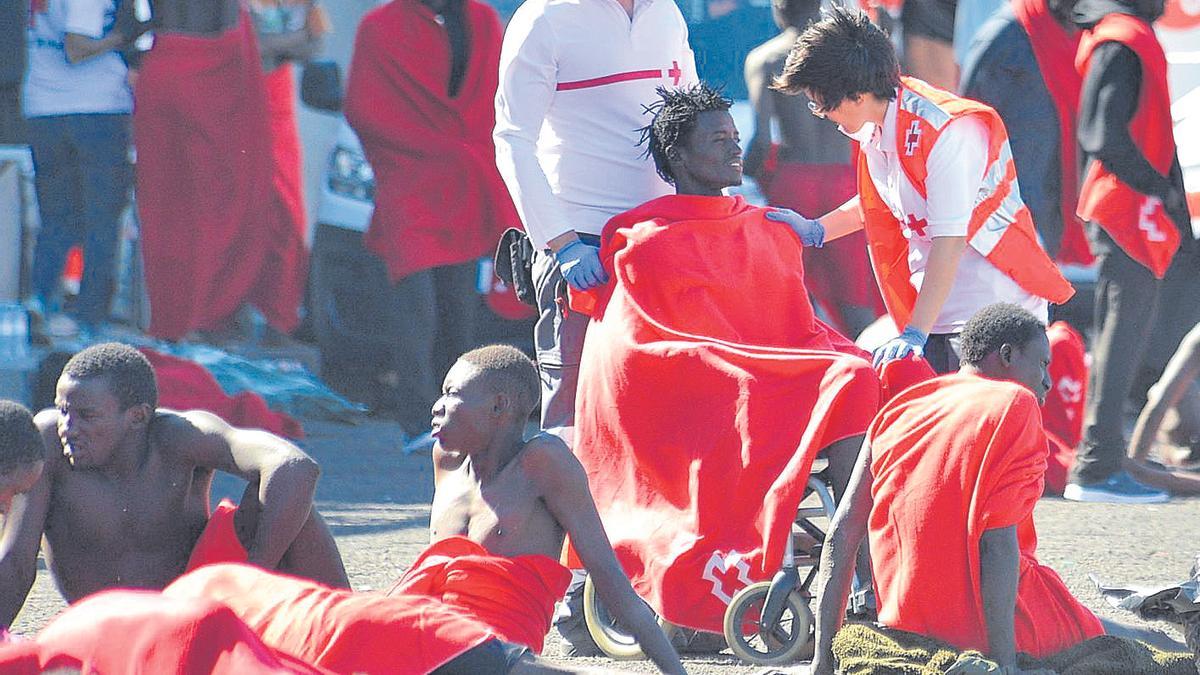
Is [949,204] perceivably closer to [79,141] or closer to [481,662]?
[481,662]

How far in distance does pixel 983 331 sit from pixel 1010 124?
16.0 ft

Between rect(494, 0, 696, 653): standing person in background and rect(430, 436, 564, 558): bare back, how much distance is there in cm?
119

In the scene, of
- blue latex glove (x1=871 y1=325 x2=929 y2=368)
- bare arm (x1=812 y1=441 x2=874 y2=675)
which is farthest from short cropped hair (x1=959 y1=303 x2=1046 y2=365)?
blue latex glove (x1=871 y1=325 x2=929 y2=368)

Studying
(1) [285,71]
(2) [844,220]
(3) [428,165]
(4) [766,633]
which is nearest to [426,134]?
(3) [428,165]

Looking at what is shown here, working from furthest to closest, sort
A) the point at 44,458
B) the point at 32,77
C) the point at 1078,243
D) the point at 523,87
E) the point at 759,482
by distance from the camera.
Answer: the point at 1078,243, the point at 32,77, the point at 523,87, the point at 759,482, the point at 44,458

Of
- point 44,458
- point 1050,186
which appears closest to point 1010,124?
point 1050,186

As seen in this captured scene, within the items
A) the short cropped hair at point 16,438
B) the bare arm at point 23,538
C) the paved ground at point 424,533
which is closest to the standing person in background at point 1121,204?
the paved ground at point 424,533

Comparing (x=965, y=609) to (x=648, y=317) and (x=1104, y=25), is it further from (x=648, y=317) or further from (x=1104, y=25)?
(x=1104, y=25)

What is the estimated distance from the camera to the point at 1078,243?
941 centimetres

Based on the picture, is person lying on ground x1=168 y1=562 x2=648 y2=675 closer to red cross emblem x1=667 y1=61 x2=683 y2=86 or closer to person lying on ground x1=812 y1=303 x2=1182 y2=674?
person lying on ground x1=812 y1=303 x2=1182 y2=674

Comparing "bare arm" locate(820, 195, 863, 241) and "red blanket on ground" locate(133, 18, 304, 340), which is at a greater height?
"bare arm" locate(820, 195, 863, 241)

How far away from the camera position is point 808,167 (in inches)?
343

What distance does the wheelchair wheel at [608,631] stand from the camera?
4.77 m

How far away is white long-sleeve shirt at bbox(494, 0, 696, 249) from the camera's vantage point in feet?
17.3
